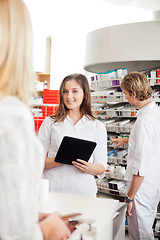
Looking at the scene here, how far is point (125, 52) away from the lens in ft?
10.6

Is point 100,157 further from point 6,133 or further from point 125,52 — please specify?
point 125,52

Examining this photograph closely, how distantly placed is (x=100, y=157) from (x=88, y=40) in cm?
216

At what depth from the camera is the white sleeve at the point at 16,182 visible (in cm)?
68

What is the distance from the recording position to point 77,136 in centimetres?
208

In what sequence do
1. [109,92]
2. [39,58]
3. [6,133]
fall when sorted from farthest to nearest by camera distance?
[39,58] → [109,92] → [6,133]

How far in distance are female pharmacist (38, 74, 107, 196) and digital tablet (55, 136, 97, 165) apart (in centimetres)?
7

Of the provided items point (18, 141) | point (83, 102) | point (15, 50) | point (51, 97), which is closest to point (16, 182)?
point (18, 141)

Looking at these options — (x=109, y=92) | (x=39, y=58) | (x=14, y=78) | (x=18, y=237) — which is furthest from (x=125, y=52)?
(x=39, y=58)

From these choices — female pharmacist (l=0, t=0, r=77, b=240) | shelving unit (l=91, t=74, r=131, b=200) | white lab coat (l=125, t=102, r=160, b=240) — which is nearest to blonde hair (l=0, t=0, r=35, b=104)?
female pharmacist (l=0, t=0, r=77, b=240)

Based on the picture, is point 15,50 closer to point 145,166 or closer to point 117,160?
point 145,166

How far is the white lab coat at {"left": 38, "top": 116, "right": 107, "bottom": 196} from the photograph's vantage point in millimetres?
1979

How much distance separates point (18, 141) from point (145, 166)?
1.65 m

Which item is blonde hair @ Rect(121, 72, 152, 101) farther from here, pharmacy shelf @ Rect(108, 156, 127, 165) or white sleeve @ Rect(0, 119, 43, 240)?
white sleeve @ Rect(0, 119, 43, 240)

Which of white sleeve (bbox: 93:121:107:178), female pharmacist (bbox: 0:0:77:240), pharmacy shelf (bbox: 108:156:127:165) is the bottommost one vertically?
pharmacy shelf (bbox: 108:156:127:165)
